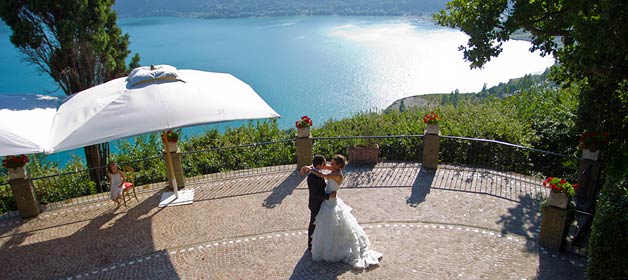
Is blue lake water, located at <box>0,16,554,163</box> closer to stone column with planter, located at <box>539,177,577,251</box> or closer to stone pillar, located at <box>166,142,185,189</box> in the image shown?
stone pillar, located at <box>166,142,185,189</box>

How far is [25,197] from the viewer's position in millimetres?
9047

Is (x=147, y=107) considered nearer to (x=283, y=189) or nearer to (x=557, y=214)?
(x=283, y=189)

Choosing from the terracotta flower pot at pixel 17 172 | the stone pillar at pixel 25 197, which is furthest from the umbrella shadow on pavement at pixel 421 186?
the terracotta flower pot at pixel 17 172

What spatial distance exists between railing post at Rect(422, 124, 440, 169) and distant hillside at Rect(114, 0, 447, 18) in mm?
148320

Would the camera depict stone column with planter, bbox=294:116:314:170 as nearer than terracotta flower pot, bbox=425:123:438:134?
No

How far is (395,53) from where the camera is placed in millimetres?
84812

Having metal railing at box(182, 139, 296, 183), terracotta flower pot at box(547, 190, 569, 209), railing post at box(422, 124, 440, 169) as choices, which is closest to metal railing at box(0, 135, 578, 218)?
metal railing at box(182, 139, 296, 183)

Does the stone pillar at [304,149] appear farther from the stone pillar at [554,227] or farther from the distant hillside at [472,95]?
the distant hillside at [472,95]

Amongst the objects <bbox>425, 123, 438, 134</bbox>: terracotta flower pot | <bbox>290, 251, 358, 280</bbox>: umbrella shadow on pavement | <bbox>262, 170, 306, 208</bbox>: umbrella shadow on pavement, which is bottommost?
<bbox>290, 251, 358, 280</bbox>: umbrella shadow on pavement

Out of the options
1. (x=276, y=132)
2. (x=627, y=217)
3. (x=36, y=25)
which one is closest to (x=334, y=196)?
(x=627, y=217)

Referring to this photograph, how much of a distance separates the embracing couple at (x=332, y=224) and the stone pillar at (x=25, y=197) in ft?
21.3

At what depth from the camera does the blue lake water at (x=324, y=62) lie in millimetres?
60156

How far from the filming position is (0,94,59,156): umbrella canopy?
287 inches

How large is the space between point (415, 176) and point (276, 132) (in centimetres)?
793
